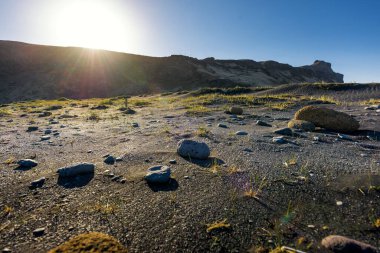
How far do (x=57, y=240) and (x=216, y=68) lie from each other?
6160cm

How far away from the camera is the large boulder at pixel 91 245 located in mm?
1902

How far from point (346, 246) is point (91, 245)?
188 cm

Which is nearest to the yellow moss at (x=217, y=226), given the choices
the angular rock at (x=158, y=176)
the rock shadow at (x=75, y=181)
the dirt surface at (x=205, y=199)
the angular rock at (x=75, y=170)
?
the dirt surface at (x=205, y=199)

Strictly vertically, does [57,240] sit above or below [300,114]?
below

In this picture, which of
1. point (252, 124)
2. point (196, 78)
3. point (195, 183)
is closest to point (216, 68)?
point (196, 78)

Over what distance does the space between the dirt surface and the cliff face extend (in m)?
43.8

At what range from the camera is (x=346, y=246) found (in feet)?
6.98

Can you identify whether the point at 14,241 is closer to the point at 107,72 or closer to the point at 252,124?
the point at 252,124

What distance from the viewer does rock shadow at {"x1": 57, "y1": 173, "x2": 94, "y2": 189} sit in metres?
3.49

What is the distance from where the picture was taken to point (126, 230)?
247 centimetres

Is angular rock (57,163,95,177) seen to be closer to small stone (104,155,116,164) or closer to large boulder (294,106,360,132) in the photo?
small stone (104,155,116,164)

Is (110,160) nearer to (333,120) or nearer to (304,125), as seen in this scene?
(304,125)

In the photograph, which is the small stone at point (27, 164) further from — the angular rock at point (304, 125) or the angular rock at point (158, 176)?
the angular rock at point (304, 125)

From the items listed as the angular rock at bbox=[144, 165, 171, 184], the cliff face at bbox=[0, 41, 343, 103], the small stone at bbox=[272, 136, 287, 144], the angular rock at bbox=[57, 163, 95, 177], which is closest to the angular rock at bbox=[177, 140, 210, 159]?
the angular rock at bbox=[144, 165, 171, 184]
